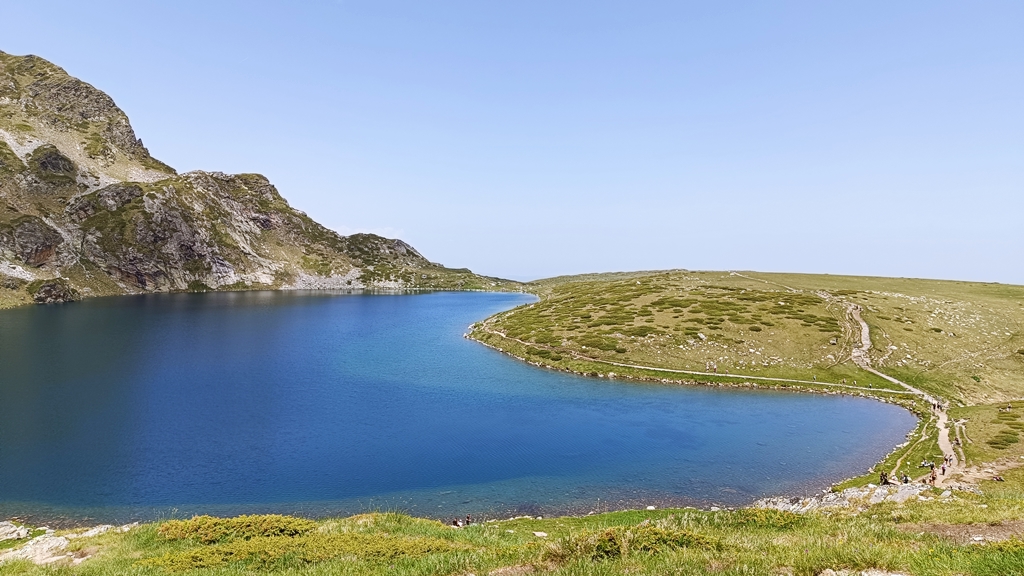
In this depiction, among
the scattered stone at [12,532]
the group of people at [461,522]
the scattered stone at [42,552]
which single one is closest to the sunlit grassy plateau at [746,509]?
the scattered stone at [42,552]

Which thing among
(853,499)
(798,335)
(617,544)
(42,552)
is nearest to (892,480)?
(853,499)

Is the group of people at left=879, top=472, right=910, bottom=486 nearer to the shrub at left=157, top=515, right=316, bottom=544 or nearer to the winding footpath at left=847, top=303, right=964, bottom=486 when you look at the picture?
the winding footpath at left=847, top=303, right=964, bottom=486

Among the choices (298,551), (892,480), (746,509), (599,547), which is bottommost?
(892,480)

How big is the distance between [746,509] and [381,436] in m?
43.7

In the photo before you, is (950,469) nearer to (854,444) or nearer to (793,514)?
(854,444)

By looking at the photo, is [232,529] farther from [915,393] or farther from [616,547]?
[915,393]

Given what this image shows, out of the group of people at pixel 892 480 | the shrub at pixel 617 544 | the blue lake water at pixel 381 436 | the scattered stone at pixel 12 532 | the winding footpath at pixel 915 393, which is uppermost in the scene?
the shrub at pixel 617 544

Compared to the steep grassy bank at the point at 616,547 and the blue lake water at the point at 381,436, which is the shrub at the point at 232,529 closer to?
the steep grassy bank at the point at 616,547

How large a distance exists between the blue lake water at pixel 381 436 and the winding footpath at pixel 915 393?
396 centimetres

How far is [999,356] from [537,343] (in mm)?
85865

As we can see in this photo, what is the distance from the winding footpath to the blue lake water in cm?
396

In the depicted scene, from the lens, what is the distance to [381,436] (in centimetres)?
5603

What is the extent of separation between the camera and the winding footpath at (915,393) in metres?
45.0

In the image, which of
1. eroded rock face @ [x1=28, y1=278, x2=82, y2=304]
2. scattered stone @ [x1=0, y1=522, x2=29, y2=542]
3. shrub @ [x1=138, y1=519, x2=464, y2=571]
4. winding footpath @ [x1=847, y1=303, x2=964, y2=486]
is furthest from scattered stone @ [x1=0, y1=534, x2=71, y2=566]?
eroded rock face @ [x1=28, y1=278, x2=82, y2=304]
